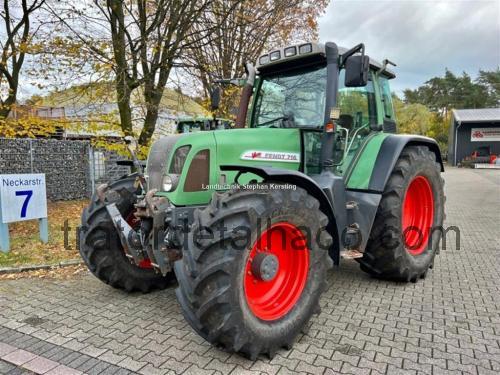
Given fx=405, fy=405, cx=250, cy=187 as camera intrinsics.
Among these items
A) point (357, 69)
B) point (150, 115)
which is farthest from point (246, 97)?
point (150, 115)

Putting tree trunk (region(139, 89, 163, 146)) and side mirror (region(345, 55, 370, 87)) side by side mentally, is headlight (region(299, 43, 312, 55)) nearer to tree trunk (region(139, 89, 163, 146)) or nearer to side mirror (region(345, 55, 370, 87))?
side mirror (region(345, 55, 370, 87))

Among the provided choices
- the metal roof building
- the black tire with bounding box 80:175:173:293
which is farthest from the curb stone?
the metal roof building

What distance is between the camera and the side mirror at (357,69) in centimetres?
356

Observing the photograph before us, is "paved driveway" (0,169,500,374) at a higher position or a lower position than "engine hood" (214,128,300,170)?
lower

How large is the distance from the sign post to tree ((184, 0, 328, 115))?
216 inches

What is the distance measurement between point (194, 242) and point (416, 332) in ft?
6.71

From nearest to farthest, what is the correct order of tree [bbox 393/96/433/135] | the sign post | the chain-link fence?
1. the sign post
2. the chain-link fence
3. tree [bbox 393/96/433/135]

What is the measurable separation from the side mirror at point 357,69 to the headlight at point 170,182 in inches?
68.4

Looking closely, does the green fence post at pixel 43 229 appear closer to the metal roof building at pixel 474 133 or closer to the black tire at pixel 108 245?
the black tire at pixel 108 245

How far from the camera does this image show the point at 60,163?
11344 millimetres

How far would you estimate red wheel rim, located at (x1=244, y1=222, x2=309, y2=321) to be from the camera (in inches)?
121

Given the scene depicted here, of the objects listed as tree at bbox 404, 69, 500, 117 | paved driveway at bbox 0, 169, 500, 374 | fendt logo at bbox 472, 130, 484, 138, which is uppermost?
tree at bbox 404, 69, 500, 117

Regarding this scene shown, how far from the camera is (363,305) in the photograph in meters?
3.93

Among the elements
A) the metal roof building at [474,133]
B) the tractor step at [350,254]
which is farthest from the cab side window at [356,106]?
the metal roof building at [474,133]
